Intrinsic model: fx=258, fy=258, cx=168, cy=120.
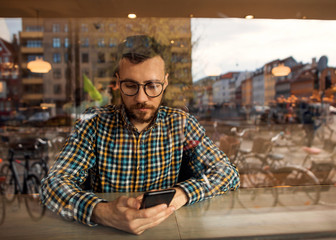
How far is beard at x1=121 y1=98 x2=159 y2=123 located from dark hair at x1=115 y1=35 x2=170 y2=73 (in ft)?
0.50

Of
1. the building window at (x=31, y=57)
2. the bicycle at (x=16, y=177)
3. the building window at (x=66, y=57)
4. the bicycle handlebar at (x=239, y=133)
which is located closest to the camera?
the bicycle handlebar at (x=239, y=133)

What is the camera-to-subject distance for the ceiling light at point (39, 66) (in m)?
3.78

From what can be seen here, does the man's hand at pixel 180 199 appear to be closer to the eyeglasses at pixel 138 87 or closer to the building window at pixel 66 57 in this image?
the eyeglasses at pixel 138 87

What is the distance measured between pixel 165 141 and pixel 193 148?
0.38 ft

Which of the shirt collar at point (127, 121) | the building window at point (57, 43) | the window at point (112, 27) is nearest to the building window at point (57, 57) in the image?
the building window at point (57, 43)

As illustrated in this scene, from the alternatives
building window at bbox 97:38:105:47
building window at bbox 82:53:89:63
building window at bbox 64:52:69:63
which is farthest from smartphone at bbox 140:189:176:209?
building window at bbox 82:53:89:63

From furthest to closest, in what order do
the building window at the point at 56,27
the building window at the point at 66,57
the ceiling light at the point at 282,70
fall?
the building window at the point at 66,57
the ceiling light at the point at 282,70
the building window at the point at 56,27

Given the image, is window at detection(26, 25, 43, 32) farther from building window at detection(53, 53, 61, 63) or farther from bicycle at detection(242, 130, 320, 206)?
bicycle at detection(242, 130, 320, 206)

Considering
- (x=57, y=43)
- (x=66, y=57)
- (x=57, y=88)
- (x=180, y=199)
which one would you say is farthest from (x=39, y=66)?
(x=180, y=199)

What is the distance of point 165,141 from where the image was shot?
3.37ft

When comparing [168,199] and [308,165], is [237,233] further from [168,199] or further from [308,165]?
[308,165]

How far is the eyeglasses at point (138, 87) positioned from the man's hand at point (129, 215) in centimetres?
37

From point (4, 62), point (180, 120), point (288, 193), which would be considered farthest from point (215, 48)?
point (4, 62)

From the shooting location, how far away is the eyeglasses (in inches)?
34.4
